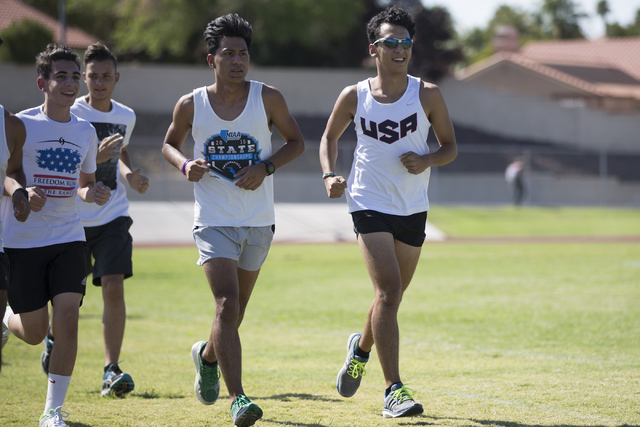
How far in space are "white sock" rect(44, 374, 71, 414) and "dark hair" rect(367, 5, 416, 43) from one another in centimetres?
314

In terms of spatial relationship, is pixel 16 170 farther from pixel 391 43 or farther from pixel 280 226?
pixel 280 226

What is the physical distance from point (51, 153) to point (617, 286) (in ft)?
31.3

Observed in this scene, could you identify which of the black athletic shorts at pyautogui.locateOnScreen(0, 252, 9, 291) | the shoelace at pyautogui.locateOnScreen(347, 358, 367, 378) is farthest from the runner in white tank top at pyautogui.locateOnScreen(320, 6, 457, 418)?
the black athletic shorts at pyautogui.locateOnScreen(0, 252, 9, 291)

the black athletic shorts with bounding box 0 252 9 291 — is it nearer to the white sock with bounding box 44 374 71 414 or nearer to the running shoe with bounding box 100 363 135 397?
the white sock with bounding box 44 374 71 414

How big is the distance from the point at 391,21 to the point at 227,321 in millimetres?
2400

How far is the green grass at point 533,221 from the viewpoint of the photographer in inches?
951

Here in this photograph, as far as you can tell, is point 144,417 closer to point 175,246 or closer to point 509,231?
point 175,246

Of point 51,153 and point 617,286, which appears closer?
point 51,153

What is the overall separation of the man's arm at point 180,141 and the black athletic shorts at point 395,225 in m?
1.15

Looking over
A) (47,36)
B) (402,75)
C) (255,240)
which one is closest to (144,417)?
(255,240)

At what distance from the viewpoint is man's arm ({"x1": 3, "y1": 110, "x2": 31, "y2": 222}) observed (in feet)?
14.1

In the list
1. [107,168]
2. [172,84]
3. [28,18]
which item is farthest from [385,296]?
[28,18]

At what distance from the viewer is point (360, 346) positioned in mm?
5453

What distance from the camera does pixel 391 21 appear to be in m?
5.32
